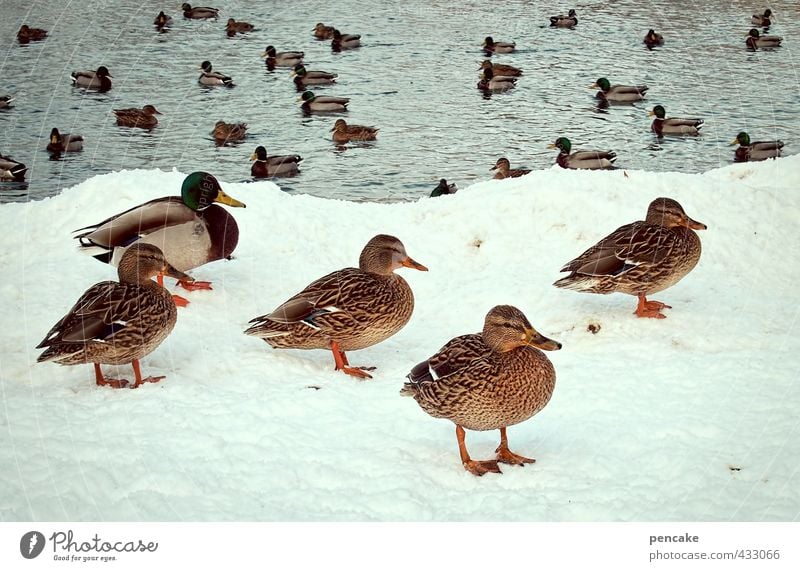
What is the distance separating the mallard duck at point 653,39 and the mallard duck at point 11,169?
1116 cm

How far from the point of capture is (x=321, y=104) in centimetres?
1736

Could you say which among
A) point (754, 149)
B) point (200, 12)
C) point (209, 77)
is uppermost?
→ point (200, 12)

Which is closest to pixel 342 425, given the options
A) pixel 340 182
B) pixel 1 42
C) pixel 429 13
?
pixel 340 182

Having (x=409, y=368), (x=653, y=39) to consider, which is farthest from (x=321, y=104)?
(x=409, y=368)

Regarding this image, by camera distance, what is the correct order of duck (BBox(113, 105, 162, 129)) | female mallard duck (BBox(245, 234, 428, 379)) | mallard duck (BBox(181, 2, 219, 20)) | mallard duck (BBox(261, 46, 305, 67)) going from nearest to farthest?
1. female mallard duck (BBox(245, 234, 428, 379))
2. duck (BBox(113, 105, 162, 129))
3. mallard duck (BBox(261, 46, 305, 67))
4. mallard duck (BBox(181, 2, 219, 20))

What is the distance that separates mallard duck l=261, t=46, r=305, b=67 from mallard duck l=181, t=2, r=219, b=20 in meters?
2.19

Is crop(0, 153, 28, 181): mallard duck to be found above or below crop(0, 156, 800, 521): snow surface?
above

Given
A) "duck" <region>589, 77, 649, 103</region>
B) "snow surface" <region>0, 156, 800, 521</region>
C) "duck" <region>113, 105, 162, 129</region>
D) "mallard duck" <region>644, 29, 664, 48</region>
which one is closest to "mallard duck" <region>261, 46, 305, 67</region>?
"duck" <region>113, 105, 162, 129</region>

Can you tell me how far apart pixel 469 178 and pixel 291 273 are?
6.33 metres

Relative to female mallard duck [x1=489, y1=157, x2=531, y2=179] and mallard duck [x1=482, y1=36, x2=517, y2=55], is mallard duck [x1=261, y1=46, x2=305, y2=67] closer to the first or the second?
mallard duck [x1=482, y1=36, x2=517, y2=55]

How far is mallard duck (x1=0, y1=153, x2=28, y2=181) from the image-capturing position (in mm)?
12523

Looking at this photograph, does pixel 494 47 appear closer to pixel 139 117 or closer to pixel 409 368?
pixel 139 117

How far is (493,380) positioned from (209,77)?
13.8 meters

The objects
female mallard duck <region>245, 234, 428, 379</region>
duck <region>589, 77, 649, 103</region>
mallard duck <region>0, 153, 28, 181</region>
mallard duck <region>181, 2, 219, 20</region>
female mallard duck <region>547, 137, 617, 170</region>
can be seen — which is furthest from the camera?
mallard duck <region>181, 2, 219, 20</region>
